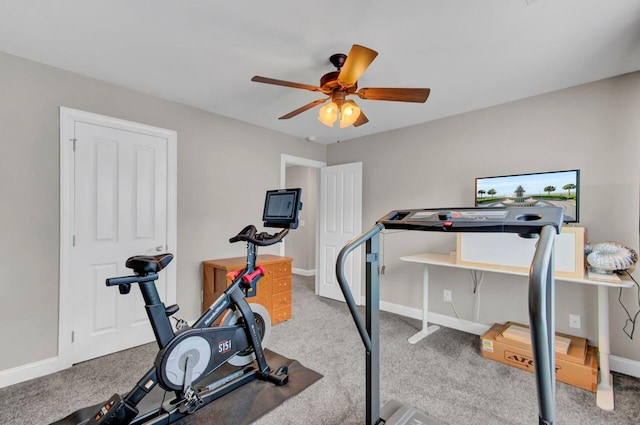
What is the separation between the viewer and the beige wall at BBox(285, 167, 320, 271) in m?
6.21

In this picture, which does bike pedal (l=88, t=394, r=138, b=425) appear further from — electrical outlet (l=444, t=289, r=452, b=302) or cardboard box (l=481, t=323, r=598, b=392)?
electrical outlet (l=444, t=289, r=452, b=302)

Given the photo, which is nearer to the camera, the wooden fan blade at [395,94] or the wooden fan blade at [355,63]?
the wooden fan blade at [355,63]

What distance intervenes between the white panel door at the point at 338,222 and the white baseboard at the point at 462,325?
608mm

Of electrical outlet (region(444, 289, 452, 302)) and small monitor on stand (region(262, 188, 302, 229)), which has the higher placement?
small monitor on stand (region(262, 188, 302, 229))

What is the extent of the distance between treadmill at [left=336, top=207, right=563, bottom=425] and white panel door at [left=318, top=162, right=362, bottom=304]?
255 cm

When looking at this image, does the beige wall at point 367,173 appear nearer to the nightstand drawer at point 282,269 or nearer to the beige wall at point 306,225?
the nightstand drawer at point 282,269

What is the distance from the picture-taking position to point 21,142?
228 centimetres

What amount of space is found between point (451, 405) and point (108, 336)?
9.62 ft

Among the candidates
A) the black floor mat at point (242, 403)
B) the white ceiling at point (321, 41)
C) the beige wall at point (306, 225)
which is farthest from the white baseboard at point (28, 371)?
the beige wall at point (306, 225)

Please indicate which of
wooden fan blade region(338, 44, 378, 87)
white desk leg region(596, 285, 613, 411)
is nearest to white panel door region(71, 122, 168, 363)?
wooden fan blade region(338, 44, 378, 87)

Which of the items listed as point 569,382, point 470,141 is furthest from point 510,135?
point 569,382

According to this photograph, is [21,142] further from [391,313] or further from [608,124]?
[608,124]

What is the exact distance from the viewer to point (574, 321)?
8.75ft

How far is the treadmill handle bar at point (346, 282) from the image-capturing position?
1.32 m
